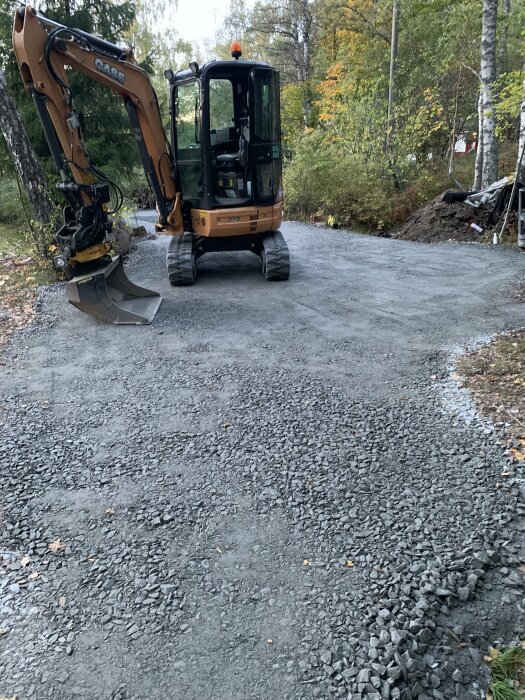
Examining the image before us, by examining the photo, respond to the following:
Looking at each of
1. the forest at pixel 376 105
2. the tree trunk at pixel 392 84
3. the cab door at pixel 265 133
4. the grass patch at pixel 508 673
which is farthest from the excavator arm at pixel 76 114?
the tree trunk at pixel 392 84

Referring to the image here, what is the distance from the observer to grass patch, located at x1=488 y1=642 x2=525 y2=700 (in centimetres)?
203

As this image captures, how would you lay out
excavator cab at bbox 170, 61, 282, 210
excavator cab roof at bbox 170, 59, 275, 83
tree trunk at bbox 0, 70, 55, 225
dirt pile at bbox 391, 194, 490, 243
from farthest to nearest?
dirt pile at bbox 391, 194, 490, 243, tree trunk at bbox 0, 70, 55, 225, excavator cab at bbox 170, 61, 282, 210, excavator cab roof at bbox 170, 59, 275, 83

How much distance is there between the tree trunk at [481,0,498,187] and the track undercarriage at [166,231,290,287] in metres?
5.71

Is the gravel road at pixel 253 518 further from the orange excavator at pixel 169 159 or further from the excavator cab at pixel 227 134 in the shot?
the excavator cab at pixel 227 134

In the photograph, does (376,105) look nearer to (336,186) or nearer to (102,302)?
(336,186)

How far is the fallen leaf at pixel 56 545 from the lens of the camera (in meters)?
2.80

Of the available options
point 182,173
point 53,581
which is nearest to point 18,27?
point 182,173

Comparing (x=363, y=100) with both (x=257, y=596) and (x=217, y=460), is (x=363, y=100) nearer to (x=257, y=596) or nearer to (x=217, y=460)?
(x=217, y=460)

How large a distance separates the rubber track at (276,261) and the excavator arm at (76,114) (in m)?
1.93

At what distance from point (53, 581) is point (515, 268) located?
297 inches

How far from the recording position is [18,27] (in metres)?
5.56

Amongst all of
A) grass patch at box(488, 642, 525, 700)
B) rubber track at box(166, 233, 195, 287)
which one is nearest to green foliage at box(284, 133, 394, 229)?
rubber track at box(166, 233, 195, 287)

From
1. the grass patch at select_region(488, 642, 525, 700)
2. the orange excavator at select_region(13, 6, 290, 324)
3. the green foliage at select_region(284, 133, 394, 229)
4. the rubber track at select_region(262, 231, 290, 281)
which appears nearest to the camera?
the grass patch at select_region(488, 642, 525, 700)

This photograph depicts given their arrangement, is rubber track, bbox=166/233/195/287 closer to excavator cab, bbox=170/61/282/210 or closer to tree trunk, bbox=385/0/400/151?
excavator cab, bbox=170/61/282/210
